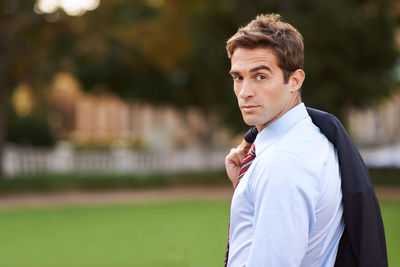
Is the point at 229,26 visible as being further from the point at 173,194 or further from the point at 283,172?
the point at 283,172

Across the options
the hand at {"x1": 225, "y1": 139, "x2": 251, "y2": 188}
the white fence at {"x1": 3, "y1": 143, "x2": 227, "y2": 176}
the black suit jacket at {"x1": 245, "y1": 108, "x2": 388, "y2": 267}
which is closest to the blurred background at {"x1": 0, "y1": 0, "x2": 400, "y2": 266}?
the white fence at {"x1": 3, "y1": 143, "x2": 227, "y2": 176}

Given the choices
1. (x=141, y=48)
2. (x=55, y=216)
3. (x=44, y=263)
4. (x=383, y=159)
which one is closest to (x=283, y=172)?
(x=44, y=263)

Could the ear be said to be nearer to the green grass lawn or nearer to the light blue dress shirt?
the light blue dress shirt

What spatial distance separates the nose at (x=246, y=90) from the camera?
1.71 meters

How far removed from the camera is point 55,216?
35.8ft

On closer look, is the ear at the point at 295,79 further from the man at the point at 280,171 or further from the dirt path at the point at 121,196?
the dirt path at the point at 121,196

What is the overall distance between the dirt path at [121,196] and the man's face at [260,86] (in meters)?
11.3

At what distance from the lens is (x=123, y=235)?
8648mm

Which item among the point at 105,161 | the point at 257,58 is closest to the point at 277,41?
the point at 257,58

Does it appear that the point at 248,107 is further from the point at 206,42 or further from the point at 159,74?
the point at 159,74

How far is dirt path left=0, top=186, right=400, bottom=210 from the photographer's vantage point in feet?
42.4

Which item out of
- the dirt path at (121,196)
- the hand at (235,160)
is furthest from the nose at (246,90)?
the dirt path at (121,196)

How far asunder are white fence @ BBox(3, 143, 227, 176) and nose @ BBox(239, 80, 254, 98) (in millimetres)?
14237

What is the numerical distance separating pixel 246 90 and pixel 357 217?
0.51m
